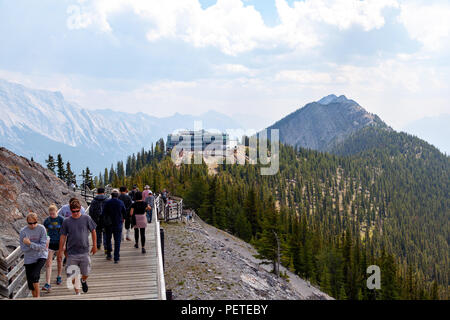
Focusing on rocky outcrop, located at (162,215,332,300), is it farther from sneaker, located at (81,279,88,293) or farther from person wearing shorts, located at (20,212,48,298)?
person wearing shorts, located at (20,212,48,298)

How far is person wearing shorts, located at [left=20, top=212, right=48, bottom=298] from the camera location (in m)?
8.90

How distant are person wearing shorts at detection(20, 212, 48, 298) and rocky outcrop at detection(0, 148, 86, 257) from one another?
381 centimetres

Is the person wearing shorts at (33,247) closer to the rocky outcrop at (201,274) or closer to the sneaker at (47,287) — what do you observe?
the sneaker at (47,287)

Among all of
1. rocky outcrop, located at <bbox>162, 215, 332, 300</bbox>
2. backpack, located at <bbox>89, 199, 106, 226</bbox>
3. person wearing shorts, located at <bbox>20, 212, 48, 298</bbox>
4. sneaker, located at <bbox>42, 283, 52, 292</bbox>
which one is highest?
backpack, located at <bbox>89, 199, 106, 226</bbox>

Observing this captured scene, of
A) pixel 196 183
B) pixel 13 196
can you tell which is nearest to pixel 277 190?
pixel 196 183

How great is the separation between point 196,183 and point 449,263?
155271 mm

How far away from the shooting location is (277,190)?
195m

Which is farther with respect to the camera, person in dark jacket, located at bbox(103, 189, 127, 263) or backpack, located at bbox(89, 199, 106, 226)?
backpack, located at bbox(89, 199, 106, 226)

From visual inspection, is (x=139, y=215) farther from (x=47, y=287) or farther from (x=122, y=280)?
(x=47, y=287)

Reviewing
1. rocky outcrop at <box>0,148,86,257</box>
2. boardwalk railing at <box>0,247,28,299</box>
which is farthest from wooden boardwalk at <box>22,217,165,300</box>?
rocky outcrop at <box>0,148,86,257</box>

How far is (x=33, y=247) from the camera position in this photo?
8883 mm

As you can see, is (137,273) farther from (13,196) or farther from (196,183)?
(196,183)

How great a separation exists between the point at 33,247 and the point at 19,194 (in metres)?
10.2
